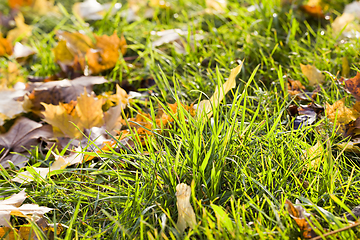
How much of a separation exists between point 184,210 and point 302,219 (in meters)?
0.35

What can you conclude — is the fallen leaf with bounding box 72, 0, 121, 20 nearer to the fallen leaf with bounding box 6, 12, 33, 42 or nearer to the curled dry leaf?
the fallen leaf with bounding box 6, 12, 33, 42

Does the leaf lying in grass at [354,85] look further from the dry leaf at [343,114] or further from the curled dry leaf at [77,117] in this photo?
the curled dry leaf at [77,117]

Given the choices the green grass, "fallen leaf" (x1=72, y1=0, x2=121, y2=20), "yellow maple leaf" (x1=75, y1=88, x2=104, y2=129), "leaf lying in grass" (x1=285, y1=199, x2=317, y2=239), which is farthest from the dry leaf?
"fallen leaf" (x1=72, y1=0, x2=121, y2=20)

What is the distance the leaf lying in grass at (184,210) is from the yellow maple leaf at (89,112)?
27.0 inches

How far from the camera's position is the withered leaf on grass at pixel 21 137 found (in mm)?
1396

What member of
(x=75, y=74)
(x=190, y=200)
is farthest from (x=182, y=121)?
(x=75, y=74)

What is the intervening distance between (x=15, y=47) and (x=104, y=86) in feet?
3.01

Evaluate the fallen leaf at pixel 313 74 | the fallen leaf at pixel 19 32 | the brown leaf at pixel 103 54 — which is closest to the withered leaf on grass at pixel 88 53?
the brown leaf at pixel 103 54

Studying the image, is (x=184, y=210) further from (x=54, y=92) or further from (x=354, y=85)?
(x=54, y=92)

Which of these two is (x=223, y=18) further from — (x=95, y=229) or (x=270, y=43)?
(x=95, y=229)

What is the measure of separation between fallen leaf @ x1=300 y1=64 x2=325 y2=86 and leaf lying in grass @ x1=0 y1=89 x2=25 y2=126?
1.55 m

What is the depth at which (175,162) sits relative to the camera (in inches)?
39.2

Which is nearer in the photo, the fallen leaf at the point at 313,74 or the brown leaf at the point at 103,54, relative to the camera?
the fallen leaf at the point at 313,74

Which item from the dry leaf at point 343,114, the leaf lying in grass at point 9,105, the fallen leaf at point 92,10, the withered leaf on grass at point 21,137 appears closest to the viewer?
the dry leaf at point 343,114
